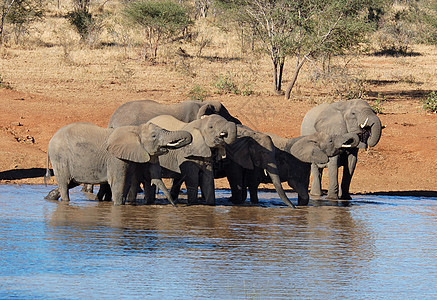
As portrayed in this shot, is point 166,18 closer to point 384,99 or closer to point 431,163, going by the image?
point 384,99

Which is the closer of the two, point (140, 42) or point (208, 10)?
point (140, 42)

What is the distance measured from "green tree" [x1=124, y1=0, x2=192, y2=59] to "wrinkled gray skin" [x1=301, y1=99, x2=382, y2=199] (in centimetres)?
1705

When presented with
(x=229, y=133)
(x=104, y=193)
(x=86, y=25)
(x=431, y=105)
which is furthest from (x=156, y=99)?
(x=86, y=25)

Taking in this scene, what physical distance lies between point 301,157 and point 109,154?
2.89 m

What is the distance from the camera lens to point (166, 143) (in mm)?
10078

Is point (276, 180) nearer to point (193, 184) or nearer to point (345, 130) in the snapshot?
point (193, 184)

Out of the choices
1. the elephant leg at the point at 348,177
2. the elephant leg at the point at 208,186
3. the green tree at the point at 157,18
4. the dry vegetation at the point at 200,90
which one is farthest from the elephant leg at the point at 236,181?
the green tree at the point at 157,18

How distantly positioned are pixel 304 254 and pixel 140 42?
939 inches

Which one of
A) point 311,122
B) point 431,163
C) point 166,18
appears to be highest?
point 166,18

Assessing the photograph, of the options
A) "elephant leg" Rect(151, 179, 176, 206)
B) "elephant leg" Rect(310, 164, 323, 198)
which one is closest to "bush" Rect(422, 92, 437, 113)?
"elephant leg" Rect(310, 164, 323, 198)

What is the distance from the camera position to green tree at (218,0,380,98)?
22.5 meters

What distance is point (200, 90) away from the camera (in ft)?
70.2

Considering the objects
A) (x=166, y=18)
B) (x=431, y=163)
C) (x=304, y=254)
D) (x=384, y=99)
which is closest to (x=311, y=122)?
(x=431, y=163)

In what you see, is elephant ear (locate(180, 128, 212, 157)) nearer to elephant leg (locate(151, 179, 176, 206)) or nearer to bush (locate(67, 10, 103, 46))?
elephant leg (locate(151, 179, 176, 206))
